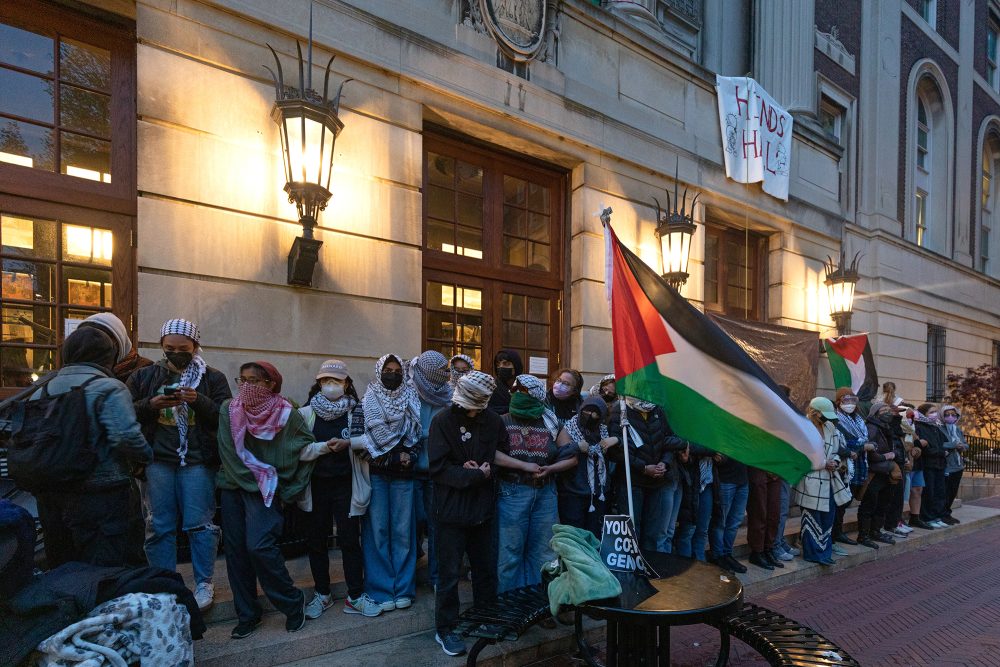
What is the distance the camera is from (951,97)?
51.8 feet

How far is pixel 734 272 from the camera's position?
32.4 feet

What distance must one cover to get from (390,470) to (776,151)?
9272 mm

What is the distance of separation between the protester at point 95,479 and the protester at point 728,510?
16.4ft

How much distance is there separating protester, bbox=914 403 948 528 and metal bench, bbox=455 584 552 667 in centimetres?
796

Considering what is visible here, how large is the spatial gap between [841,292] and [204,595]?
461 inches

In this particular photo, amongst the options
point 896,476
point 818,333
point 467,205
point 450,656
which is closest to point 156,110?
point 467,205

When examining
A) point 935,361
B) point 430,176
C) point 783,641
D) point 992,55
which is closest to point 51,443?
point 783,641

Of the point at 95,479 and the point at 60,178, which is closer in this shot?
the point at 95,479

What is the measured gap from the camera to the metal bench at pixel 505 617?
9.70 ft

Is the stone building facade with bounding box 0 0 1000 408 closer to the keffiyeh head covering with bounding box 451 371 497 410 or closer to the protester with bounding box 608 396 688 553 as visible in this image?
the keffiyeh head covering with bounding box 451 371 497 410

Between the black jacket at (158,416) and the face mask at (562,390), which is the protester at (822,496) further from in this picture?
the black jacket at (158,416)

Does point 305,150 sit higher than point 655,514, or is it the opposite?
point 305,150

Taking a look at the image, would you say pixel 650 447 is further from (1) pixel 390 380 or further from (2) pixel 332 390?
(2) pixel 332 390

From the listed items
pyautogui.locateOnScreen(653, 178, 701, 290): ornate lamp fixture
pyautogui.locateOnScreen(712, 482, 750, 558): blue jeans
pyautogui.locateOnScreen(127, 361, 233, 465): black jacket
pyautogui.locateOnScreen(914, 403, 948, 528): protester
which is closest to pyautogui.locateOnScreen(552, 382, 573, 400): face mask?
pyautogui.locateOnScreen(712, 482, 750, 558): blue jeans
